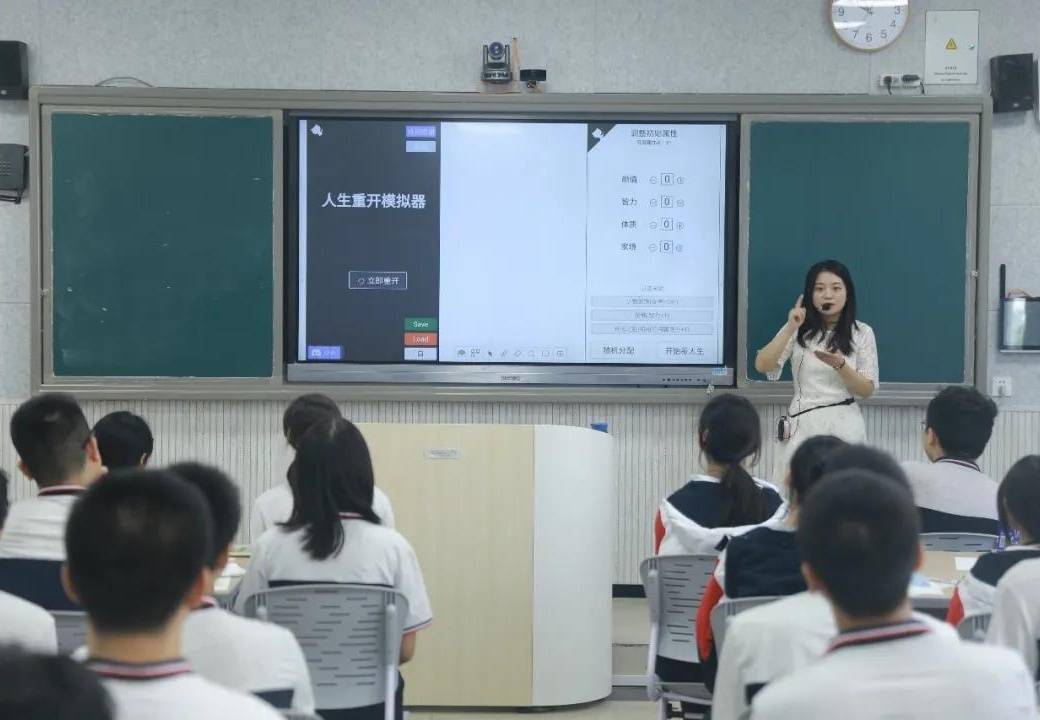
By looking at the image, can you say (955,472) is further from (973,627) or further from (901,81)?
(901,81)

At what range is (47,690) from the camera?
35.5 inches

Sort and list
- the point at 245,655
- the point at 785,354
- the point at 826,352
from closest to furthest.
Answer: the point at 245,655 → the point at 826,352 → the point at 785,354

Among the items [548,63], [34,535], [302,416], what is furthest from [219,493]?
[548,63]

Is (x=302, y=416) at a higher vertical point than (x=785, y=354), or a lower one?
lower

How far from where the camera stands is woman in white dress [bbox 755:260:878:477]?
5.11 meters

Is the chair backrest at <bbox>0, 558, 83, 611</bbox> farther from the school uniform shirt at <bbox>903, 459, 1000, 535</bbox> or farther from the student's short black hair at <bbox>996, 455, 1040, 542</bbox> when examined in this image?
the school uniform shirt at <bbox>903, 459, 1000, 535</bbox>

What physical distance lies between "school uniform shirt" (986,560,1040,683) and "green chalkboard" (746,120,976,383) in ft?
10.9

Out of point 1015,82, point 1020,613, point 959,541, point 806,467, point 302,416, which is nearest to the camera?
point 1020,613

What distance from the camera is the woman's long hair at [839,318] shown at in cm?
512

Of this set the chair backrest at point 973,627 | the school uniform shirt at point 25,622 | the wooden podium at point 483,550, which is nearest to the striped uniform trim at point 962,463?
the wooden podium at point 483,550

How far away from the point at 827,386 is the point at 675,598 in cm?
224

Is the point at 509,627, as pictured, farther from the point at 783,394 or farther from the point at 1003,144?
the point at 1003,144

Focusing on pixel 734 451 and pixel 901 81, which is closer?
pixel 734 451

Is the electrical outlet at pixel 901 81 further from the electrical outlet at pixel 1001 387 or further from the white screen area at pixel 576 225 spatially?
the electrical outlet at pixel 1001 387
